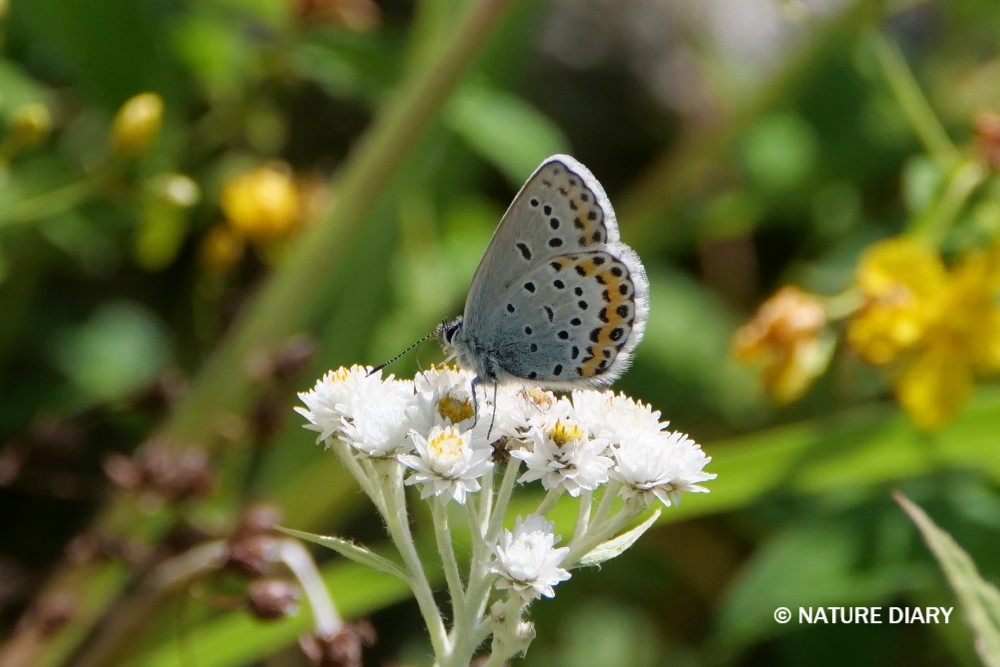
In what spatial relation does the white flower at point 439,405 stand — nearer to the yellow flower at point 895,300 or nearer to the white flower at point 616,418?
the white flower at point 616,418

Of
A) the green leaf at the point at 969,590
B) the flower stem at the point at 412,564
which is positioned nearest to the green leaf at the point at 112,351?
the flower stem at the point at 412,564

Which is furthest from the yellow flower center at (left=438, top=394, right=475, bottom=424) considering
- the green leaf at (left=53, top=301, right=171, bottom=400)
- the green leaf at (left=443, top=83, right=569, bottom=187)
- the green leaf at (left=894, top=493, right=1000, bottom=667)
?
the green leaf at (left=53, top=301, right=171, bottom=400)

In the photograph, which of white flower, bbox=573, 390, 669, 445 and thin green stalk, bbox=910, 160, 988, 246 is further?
thin green stalk, bbox=910, 160, 988, 246

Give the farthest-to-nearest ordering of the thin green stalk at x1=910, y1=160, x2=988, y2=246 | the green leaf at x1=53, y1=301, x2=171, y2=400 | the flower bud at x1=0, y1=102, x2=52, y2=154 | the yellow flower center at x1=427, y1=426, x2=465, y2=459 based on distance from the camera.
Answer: the green leaf at x1=53, y1=301, x2=171, y2=400 → the thin green stalk at x1=910, y1=160, x2=988, y2=246 → the flower bud at x1=0, y1=102, x2=52, y2=154 → the yellow flower center at x1=427, y1=426, x2=465, y2=459

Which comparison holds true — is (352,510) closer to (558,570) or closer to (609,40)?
(558,570)

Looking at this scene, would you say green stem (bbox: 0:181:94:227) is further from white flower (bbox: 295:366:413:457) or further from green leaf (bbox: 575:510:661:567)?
green leaf (bbox: 575:510:661:567)

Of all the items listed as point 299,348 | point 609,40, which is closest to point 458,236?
point 299,348

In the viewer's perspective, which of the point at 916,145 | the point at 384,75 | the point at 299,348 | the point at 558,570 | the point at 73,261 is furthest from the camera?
the point at 916,145

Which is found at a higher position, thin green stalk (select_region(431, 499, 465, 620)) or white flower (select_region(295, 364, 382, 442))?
white flower (select_region(295, 364, 382, 442))
